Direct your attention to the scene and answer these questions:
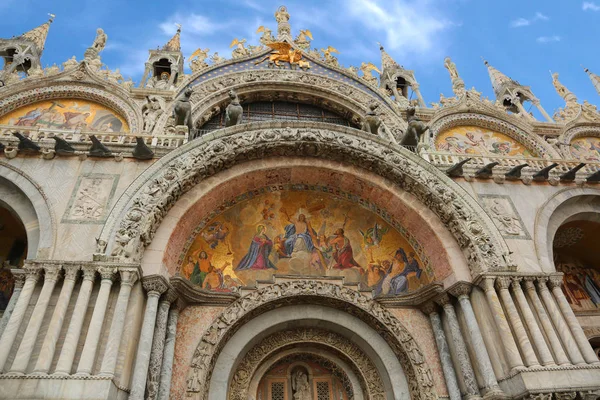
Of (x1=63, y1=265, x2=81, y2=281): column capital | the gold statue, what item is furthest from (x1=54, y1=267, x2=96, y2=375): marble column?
the gold statue

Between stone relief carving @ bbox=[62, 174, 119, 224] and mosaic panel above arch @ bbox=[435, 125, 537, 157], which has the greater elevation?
mosaic panel above arch @ bbox=[435, 125, 537, 157]

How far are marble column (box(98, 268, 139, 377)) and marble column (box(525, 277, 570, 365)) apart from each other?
7.68m

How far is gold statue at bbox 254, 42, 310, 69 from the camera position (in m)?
15.3

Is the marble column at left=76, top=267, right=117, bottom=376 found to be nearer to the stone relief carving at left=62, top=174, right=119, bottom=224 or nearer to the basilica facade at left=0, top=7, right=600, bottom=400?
the basilica facade at left=0, top=7, right=600, bottom=400

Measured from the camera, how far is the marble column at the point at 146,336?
6.38 metres

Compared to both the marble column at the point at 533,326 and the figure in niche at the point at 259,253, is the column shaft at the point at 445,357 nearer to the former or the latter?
the marble column at the point at 533,326

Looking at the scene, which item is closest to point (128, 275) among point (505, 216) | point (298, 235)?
point (298, 235)

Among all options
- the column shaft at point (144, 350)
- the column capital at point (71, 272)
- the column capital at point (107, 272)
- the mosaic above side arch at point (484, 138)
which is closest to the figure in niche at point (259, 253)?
the column shaft at point (144, 350)

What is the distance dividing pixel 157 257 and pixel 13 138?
438cm

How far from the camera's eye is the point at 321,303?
350 inches

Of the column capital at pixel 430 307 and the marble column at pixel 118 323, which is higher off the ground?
the column capital at pixel 430 307

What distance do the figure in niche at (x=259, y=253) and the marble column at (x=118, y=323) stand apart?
9.17 ft

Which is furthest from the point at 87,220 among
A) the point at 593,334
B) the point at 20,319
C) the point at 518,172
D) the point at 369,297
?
the point at 593,334

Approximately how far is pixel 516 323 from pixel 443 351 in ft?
5.11
